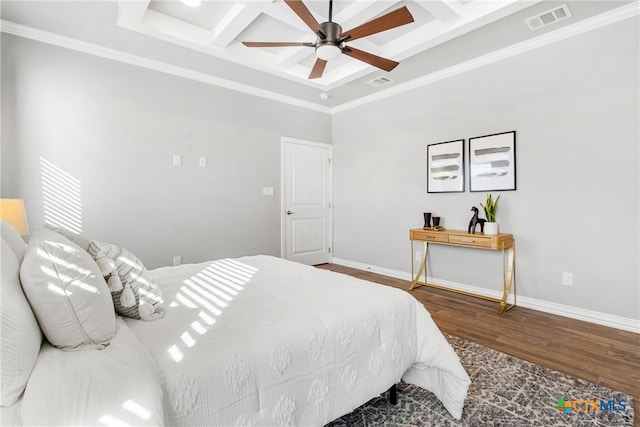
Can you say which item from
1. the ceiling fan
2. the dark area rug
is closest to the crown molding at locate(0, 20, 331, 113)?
the ceiling fan

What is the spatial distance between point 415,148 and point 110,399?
13.3ft

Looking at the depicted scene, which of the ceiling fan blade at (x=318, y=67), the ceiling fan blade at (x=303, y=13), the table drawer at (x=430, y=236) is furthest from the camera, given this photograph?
the table drawer at (x=430, y=236)

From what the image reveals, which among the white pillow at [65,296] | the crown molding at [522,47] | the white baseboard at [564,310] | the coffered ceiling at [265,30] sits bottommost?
the white baseboard at [564,310]

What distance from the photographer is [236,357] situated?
3.49 feet

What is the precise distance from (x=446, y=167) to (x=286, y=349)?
10.8 feet

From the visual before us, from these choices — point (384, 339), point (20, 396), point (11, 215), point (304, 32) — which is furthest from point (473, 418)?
point (304, 32)

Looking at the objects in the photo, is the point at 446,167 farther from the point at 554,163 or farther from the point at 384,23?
the point at 384,23

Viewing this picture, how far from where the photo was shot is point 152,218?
3.57 m

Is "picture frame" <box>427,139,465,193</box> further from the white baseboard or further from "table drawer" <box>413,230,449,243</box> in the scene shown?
the white baseboard

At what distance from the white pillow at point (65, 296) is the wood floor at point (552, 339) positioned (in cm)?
243

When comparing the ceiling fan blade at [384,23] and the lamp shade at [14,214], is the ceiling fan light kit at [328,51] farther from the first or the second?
the lamp shade at [14,214]

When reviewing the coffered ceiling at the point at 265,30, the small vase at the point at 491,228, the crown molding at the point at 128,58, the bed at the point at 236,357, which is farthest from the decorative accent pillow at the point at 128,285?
the small vase at the point at 491,228

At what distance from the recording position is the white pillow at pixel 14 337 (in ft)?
2.49

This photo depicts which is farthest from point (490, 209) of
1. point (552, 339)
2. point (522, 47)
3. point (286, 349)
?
point (286, 349)
